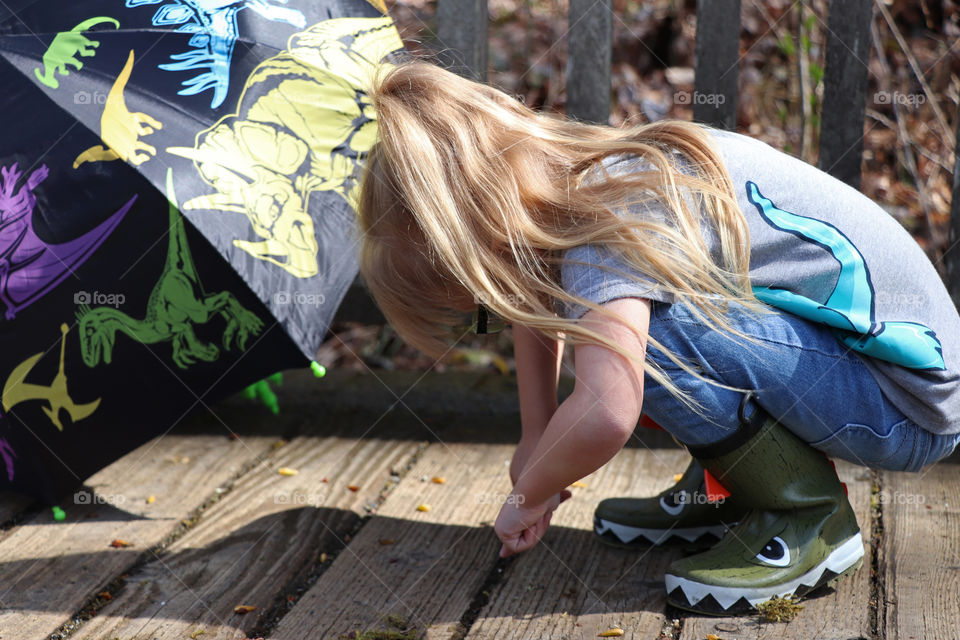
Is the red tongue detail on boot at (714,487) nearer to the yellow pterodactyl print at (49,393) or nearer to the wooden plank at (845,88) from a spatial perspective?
the wooden plank at (845,88)

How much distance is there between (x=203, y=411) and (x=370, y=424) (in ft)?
1.55

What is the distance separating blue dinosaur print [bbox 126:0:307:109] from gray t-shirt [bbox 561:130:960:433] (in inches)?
29.9

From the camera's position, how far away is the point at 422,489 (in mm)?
2057

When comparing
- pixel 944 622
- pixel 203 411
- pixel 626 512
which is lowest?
pixel 944 622

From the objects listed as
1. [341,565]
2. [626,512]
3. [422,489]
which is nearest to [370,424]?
[422,489]

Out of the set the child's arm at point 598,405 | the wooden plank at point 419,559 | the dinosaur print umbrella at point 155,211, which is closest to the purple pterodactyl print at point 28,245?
the dinosaur print umbrella at point 155,211

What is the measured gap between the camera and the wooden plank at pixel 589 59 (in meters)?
2.20

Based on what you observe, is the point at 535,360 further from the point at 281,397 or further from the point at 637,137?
the point at 281,397

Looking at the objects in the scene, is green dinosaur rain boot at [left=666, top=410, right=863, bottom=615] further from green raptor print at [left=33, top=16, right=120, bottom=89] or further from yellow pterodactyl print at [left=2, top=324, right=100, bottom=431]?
green raptor print at [left=33, top=16, right=120, bottom=89]

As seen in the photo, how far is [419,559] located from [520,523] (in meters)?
0.33

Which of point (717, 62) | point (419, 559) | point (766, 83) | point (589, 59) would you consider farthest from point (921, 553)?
point (766, 83)

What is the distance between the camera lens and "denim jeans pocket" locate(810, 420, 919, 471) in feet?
4.94

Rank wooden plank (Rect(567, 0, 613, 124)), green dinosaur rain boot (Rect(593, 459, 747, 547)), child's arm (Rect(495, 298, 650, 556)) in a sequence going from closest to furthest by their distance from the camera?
child's arm (Rect(495, 298, 650, 556)), green dinosaur rain boot (Rect(593, 459, 747, 547)), wooden plank (Rect(567, 0, 613, 124))

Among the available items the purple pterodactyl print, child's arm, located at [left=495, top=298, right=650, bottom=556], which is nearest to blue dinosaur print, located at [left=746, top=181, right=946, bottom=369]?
child's arm, located at [left=495, top=298, right=650, bottom=556]
